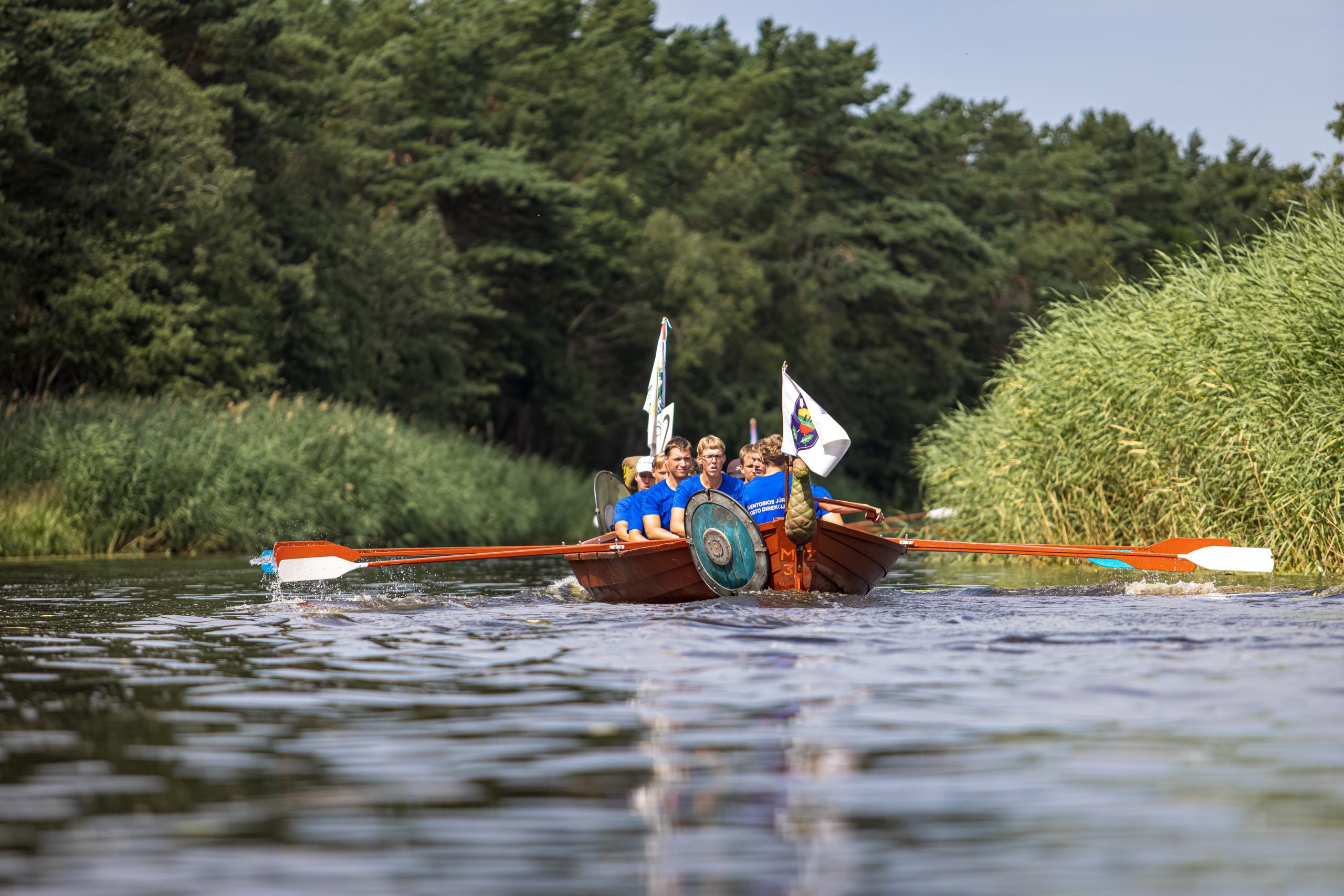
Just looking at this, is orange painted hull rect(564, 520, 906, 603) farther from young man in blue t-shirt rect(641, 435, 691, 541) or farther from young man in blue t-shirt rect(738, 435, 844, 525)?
young man in blue t-shirt rect(641, 435, 691, 541)

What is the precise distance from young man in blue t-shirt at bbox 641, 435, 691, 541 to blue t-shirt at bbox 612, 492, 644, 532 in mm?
46

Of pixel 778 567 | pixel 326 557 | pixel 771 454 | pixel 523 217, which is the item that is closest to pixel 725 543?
pixel 778 567

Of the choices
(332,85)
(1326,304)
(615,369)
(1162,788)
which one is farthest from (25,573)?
(615,369)

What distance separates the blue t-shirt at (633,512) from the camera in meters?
13.7

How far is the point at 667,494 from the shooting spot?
44.7 feet

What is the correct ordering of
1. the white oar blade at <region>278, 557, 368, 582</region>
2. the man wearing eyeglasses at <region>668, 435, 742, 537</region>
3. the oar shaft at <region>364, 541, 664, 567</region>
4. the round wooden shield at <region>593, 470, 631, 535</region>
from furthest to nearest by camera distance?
the round wooden shield at <region>593, 470, 631, 535</region>, the white oar blade at <region>278, 557, 368, 582</region>, the oar shaft at <region>364, 541, 664, 567</region>, the man wearing eyeglasses at <region>668, 435, 742, 537</region>

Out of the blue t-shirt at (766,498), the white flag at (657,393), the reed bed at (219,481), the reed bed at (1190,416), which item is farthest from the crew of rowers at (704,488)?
the reed bed at (219,481)

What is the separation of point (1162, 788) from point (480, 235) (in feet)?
149

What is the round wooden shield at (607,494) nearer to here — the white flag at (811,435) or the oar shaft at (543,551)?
the oar shaft at (543,551)

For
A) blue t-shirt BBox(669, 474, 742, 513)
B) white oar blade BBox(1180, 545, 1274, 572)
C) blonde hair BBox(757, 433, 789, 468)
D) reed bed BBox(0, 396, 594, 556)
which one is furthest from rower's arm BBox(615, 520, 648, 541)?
reed bed BBox(0, 396, 594, 556)

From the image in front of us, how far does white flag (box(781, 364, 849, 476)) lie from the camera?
39.2 feet

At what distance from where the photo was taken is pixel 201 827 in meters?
4.93

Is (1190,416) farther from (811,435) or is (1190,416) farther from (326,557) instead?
(326,557)

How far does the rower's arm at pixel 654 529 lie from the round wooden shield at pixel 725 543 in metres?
1.08
